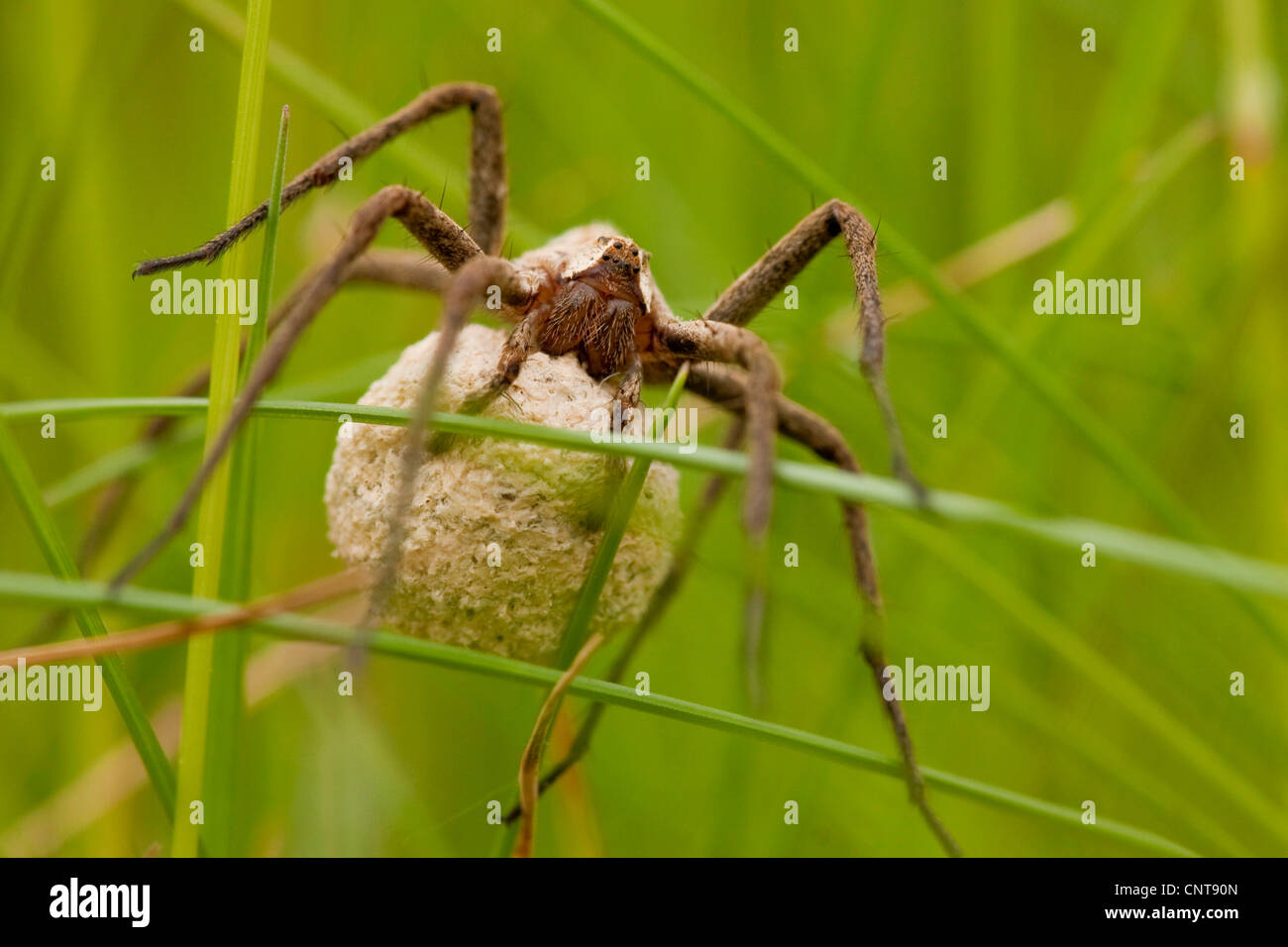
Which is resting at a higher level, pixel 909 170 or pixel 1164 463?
pixel 909 170

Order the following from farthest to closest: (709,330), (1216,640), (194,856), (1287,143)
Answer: (1287,143), (1216,640), (709,330), (194,856)

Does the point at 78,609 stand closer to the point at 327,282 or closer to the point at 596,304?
the point at 327,282

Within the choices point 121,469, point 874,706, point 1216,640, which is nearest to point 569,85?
point 121,469

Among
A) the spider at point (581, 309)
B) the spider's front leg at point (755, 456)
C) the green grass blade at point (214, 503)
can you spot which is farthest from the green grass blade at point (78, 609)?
the spider's front leg at point (755, 456)

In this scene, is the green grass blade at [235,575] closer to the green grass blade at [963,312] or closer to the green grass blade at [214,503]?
the green grass blade at [214,503]

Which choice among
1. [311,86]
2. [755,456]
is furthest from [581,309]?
[311,86]

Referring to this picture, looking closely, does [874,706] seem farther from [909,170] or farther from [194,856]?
[194,856]
